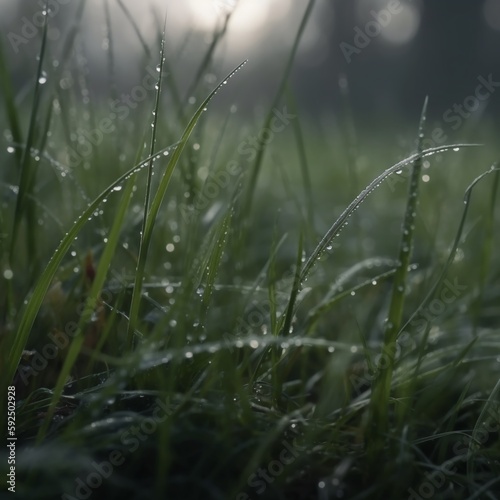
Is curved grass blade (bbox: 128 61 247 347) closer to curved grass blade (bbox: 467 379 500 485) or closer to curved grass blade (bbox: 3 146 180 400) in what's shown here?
curved grass blade (bbox: 3 146 180 400)

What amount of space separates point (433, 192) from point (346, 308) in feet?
2.19

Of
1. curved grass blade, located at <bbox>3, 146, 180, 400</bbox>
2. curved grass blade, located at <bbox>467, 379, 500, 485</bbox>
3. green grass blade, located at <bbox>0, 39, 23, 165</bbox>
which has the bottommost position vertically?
curved grass blade, located at <bbox>467, 379, 500, 485</bbox>

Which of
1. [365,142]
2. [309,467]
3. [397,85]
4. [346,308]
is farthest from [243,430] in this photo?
[397,85]

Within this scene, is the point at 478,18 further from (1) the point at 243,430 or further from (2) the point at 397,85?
(1) the point at 243,430

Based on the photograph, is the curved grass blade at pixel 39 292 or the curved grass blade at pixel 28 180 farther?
the curved grass blade at pixel 28 180

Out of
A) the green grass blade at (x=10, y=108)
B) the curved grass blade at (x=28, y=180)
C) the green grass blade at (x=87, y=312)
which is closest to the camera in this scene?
the green grass blade at (x=87, y=312)

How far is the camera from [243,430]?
0.73 meters

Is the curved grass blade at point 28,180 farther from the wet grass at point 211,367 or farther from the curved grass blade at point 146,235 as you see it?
the curved grass blade at point 146,235

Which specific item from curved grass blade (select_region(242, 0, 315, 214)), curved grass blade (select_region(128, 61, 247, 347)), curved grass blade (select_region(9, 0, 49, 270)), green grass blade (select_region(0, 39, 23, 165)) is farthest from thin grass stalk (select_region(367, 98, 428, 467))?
green grass blade (select_region(0, 39, 23, 165))

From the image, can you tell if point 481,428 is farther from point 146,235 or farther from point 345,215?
point 146,235

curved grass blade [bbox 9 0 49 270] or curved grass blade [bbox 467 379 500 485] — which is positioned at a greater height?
curved grass blade [bbox 9 0 49 270]

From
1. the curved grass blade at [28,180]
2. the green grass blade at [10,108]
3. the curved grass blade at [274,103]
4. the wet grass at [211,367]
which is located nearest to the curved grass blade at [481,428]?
the wet grass at [211,367]

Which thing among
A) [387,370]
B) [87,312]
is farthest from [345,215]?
[87,312]

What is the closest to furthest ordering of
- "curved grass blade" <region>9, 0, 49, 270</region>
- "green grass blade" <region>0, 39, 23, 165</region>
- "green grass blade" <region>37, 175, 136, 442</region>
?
"green grass blade" <region>37, 175, 136, 442</region>
"curved grass blade" <region>9, 0, 49, 270</region>
"green grass blade" <region>0, 39, 23, 165</region>
